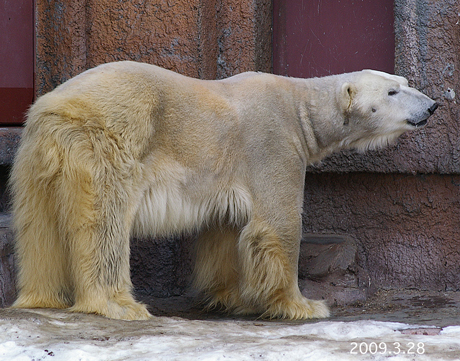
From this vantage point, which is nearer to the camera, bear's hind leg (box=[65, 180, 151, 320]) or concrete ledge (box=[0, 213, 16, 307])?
bear's hind leg (box=[65, 180, 151, 320])

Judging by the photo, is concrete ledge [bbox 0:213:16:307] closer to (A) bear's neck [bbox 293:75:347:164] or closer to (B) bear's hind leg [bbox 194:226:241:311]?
(B) bear's hind leg [bbox 194:226:241:311]

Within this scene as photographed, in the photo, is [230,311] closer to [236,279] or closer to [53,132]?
[236,279]

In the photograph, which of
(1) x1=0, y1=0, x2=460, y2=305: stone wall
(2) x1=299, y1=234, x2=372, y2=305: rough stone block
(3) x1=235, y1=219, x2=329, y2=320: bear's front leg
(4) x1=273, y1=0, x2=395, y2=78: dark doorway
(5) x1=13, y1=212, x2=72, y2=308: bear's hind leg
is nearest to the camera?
(5) x1=13, y1=212, x2=72, y2=308: bear's hind leg

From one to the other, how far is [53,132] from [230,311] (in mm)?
→ 1795

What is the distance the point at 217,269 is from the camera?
14.4ft

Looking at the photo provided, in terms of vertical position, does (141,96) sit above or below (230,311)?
above

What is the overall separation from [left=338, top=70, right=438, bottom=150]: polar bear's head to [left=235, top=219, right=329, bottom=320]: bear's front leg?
2.75ft

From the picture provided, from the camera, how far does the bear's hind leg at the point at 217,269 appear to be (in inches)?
171

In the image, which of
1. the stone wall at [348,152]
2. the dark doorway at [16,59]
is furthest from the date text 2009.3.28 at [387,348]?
the dark doorway at [16,59]

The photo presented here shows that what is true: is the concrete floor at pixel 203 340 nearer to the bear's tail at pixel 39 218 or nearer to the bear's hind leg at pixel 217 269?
the bear's tail at pixel 39 218

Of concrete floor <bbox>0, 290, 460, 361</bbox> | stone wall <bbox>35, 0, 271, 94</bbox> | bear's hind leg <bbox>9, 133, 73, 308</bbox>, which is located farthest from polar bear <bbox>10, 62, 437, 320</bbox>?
stone wall <bbox>35, 0, 271, 94</bbox>

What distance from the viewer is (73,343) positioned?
2686 millimetres

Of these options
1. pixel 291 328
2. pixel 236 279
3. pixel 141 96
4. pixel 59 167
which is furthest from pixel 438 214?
pixel 59 167

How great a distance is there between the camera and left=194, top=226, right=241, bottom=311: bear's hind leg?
171 inches
